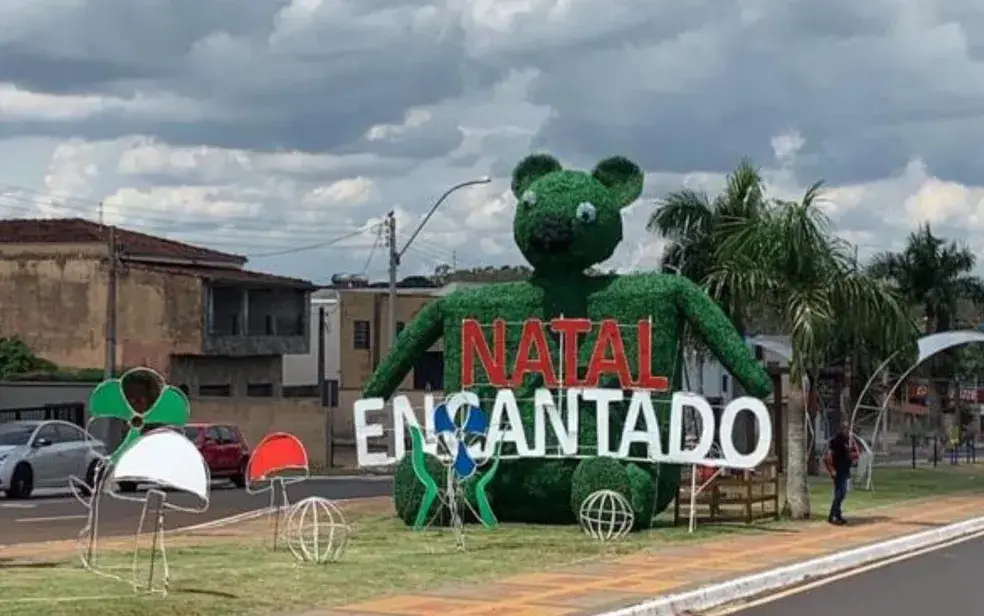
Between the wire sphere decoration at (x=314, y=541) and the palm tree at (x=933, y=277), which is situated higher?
the palm tree at (x=933, y=277)

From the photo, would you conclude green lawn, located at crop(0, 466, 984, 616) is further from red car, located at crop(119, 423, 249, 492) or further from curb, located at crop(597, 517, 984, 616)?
red car, located at crop(119, 423, 249, 492)

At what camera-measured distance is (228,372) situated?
56.0 meters

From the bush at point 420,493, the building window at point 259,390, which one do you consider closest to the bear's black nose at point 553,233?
the bush at point 420,493

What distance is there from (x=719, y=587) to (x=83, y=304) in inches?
1627

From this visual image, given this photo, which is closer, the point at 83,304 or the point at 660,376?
the point at 660,376

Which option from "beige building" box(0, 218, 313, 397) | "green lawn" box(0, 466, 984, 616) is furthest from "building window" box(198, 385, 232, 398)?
"green lawn" box(0, 466, 984, 616)

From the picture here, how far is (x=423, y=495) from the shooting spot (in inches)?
834

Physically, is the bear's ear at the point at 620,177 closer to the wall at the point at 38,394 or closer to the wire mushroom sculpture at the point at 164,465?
the wire mushroom sculpture at the point at 164,465

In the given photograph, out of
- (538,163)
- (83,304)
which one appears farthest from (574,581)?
(83,304)

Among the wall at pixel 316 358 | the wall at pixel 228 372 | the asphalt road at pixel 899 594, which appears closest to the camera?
the asphalt road at pixel 899 594

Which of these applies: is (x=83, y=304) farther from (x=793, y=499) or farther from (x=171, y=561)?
(x=171, y=561)

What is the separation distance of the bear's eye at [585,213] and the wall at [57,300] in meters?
33.7

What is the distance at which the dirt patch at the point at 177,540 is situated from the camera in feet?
56.6

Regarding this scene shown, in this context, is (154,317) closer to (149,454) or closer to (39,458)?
(39,458)
